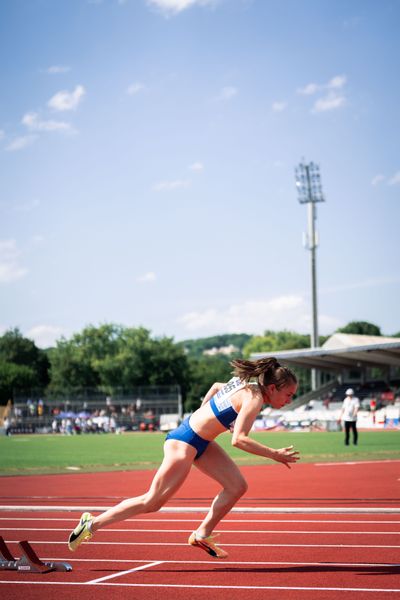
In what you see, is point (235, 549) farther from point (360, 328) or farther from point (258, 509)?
point (360, 328)

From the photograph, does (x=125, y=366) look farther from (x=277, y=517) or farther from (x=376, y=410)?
(x=277, y=517)

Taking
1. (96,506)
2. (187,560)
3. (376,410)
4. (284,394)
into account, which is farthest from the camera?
(376,410)

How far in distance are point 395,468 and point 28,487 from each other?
27.9ft

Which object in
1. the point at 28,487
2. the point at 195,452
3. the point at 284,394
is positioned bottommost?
the point at 28,487

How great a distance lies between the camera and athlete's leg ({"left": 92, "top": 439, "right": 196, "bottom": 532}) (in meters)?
6.93

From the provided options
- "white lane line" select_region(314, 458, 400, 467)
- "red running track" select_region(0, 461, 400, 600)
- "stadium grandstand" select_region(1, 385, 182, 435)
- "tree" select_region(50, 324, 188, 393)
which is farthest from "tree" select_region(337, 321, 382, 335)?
"red running track" select_region(0, 461, 400, 600)

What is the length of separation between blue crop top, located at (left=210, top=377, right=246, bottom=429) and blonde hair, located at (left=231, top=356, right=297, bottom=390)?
0.09 metres

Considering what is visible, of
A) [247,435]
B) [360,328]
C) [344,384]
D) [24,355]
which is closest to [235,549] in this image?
[247,435]

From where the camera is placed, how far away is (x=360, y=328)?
141 m

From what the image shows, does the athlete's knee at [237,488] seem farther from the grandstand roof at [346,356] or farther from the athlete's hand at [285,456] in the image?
the grandstand roof at [346,356]

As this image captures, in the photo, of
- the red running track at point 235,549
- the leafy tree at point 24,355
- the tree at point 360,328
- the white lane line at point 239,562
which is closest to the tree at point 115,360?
the leafy tree at point 24,355

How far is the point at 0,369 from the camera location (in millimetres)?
105062

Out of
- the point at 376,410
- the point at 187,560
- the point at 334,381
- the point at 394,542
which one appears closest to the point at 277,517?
the point at 394,542

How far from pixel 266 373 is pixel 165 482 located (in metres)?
1.25
